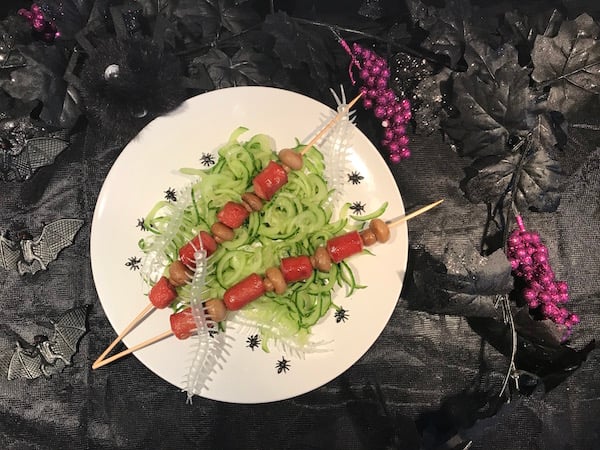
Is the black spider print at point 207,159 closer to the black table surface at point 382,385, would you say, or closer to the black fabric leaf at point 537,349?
the black table surface at point 382,385

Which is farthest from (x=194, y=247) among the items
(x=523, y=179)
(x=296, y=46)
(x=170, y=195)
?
(x=523, y=179)

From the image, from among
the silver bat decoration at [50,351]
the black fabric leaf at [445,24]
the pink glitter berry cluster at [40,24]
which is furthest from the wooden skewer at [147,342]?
the pink glitter berry cluster at [40,24]

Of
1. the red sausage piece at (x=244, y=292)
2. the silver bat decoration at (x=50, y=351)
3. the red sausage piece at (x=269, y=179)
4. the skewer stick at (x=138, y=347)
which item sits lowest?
the silver bat decoration at (x=50, y=351)

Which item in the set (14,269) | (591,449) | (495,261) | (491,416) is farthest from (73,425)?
(591,449)

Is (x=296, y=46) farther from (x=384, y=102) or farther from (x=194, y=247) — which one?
(x=194, y=247)

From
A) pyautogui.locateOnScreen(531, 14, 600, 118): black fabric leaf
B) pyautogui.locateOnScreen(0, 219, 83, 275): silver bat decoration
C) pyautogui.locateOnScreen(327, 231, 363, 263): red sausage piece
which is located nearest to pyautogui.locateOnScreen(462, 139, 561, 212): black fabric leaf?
pyautogui.locateOnScreen(531, 14, 600, 118): black fabric leaf

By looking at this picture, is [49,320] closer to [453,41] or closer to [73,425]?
[73,425]

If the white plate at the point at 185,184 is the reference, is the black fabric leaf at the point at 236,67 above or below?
above
